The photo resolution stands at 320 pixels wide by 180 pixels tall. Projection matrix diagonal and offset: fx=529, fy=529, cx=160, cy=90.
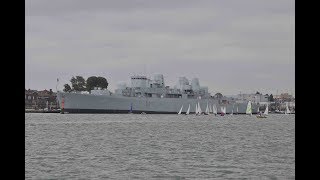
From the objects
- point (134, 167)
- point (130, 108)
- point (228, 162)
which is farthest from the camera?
point (130, 108)
